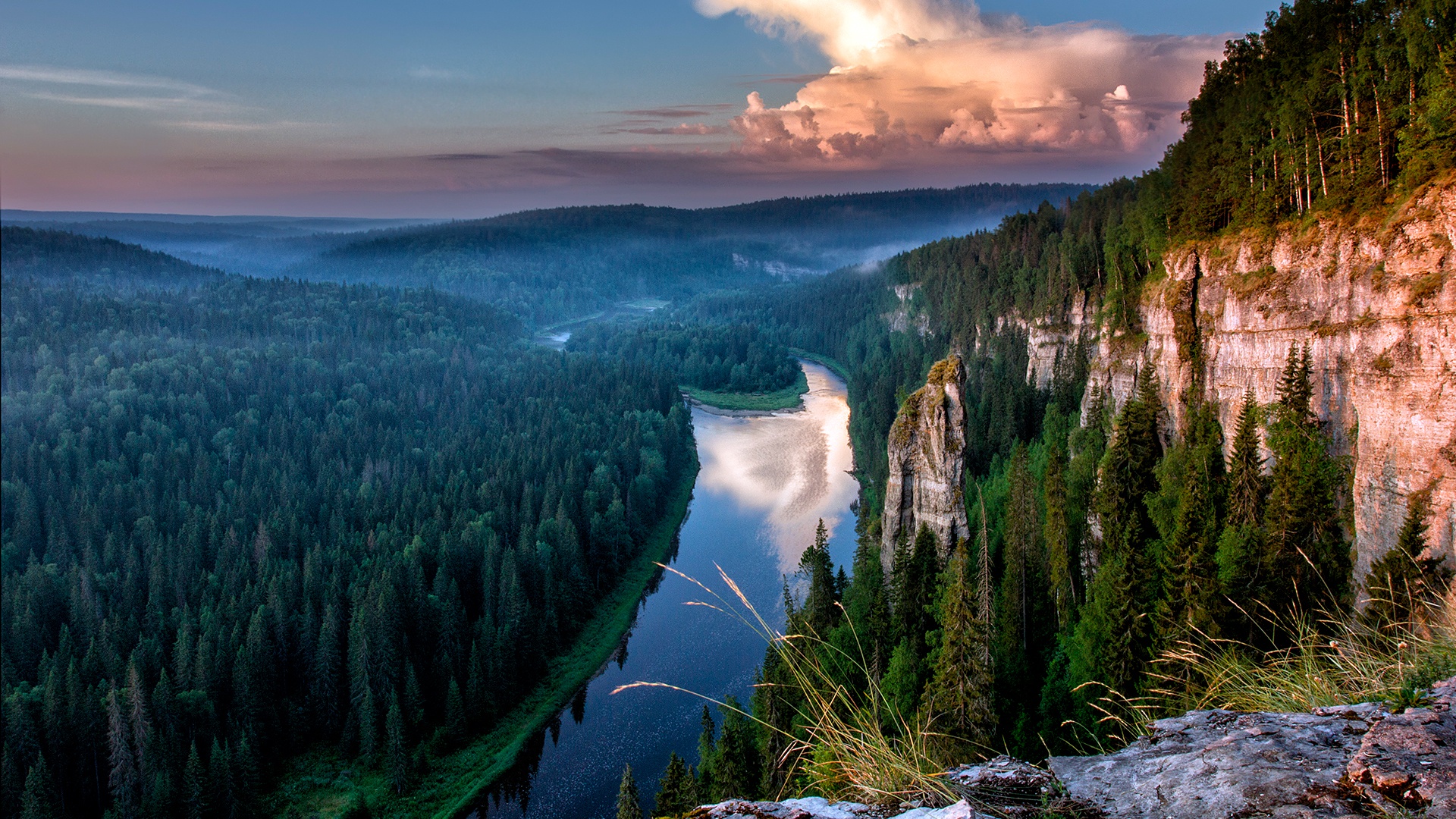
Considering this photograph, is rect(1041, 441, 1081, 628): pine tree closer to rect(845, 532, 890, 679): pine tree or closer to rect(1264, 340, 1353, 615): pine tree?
rect(845, 532, 890, 679): pine tree

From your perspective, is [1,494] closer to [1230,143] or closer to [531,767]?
[531,767]

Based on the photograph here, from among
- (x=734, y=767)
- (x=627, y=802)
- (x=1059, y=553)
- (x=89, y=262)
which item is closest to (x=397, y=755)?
(x=627, y=802)

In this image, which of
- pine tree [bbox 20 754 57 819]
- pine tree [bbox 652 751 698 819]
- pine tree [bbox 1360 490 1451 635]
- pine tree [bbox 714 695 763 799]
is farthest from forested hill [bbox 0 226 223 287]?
pine tree [bbox 1360 490 1451 635]

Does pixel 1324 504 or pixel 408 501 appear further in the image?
pixel 408 501

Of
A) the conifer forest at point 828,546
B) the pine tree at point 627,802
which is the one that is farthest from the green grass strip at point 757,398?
the pine tree at point 627,802


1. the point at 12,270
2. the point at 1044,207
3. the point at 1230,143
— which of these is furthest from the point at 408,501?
the point at 12,270

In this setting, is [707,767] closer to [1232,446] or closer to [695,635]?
[695,635]
